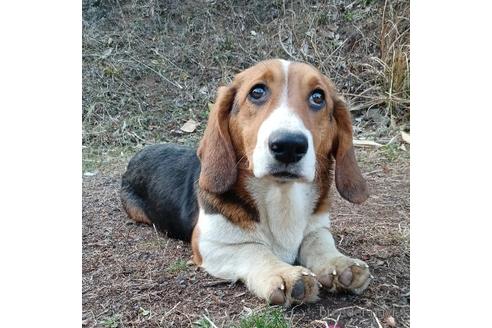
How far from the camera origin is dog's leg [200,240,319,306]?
2371 millimetres

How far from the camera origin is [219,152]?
2750 mm

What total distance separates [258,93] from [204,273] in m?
0.78

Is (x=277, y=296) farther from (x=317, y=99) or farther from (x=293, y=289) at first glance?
(x=317, y=99)

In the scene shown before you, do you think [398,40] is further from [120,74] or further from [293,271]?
[120,74]

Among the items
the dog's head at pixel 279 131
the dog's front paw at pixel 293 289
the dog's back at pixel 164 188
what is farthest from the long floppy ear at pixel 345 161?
the dog's back at pixel 164 188

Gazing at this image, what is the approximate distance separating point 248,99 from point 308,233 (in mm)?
641

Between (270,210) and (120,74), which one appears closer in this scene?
(270,210)

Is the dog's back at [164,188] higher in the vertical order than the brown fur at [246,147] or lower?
lower

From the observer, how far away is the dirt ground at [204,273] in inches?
93.1

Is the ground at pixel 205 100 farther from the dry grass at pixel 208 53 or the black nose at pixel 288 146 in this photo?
the black nose at pixel 288 146

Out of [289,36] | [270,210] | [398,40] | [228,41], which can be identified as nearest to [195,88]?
[228,41]

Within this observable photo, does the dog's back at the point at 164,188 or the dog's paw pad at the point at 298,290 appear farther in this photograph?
the dog's back at the point at 164,188

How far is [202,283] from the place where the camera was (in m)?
2.64

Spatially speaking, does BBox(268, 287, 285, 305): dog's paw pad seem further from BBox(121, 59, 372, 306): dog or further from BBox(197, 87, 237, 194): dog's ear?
BBox(197, 87, 237, 194): dog's ear
